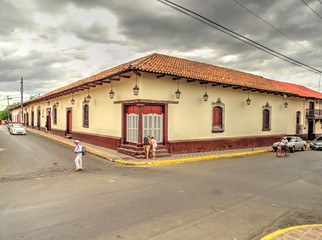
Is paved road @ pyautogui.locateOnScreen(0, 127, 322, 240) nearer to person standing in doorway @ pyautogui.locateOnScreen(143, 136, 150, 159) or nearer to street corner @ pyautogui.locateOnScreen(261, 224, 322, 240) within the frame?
street corner @ pyautogui.locateOnScreen(261, 224, 322, 240)

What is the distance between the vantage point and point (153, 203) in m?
5.84

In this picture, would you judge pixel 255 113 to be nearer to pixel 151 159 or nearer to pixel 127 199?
pixel 151 159

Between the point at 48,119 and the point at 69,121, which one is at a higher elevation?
the point at 48,119

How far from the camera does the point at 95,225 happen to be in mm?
4594

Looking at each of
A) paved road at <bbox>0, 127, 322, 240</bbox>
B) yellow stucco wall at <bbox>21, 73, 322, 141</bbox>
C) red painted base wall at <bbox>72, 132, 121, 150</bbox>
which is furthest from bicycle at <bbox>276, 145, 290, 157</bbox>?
red painted base wall at <bbox>72, 132, 121, 150</bbox>

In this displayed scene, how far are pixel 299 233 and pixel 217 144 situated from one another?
12.4m

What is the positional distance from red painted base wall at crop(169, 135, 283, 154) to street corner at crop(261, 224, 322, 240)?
32.0ft

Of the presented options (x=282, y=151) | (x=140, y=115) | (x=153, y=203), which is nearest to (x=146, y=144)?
(x=140, y=115)

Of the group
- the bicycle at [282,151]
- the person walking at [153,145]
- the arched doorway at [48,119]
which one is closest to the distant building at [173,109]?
the person walking at [153,145]

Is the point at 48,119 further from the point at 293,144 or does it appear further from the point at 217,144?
the point at 293,144

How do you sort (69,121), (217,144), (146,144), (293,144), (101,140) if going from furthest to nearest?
(69,121) → (293,144) → (101,140) → (217,144) → (146,144)

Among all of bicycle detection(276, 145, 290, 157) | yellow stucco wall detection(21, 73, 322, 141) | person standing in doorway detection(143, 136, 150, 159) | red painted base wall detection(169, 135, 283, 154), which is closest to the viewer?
person standing in doorway detection(143, 136, 150, 159)

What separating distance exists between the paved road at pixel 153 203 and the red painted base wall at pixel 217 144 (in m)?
4.35

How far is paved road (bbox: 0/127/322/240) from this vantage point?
4.41 m
